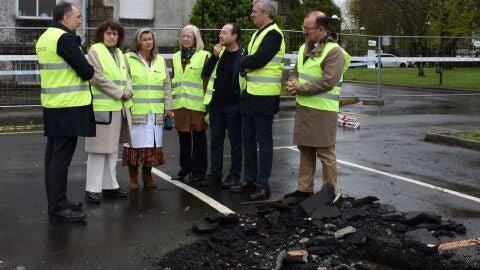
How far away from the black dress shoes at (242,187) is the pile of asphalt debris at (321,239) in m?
1.16

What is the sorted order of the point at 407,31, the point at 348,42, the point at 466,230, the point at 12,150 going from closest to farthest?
1. the point at 466,230
2. the point at 12,150
3. the point at 348,42
4. the point at 407,31

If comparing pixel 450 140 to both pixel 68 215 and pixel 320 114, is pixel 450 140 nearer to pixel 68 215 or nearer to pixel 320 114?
pixel 320 114

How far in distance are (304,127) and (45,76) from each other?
9.23ft

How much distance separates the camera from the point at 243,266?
17.1 ft

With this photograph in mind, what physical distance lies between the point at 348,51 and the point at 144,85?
14067 millimetres

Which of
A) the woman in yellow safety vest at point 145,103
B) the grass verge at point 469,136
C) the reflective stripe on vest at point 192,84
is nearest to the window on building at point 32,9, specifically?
the grass verge at point 469,136

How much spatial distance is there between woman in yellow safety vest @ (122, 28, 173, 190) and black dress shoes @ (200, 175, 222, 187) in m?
0.63

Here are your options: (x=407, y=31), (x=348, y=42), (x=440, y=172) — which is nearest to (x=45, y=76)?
(x=440, y=172)

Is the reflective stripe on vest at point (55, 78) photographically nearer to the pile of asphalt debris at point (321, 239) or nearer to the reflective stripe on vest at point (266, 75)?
the pile of asphalt debris at point (321, 239)

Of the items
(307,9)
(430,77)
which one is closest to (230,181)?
(430,77)

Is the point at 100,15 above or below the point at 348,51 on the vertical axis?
above

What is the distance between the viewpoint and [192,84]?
8367mm

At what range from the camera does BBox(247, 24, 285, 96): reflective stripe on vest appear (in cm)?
760

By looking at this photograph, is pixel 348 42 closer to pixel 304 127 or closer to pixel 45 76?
pixel 304 127
